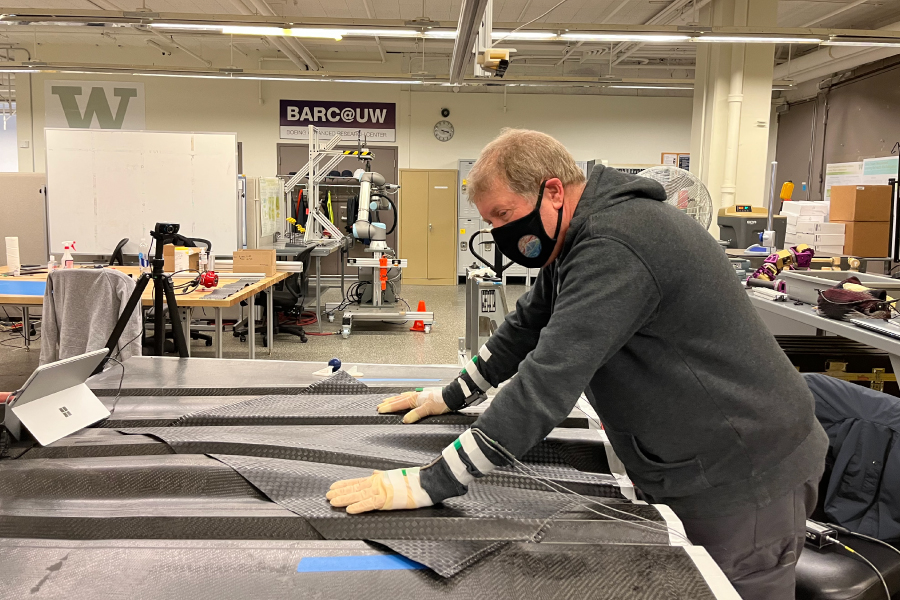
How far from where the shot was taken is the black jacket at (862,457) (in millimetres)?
1578

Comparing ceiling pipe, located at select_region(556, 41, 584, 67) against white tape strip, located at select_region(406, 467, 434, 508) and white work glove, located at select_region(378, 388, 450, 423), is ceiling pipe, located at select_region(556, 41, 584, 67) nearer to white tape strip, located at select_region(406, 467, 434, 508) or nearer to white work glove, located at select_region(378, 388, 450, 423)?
white work glove, located at select_region(378, 388, 450, 423)

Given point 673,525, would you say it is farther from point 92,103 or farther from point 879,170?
point 92,103

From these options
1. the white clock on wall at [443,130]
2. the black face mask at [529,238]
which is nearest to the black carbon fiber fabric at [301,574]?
the black face mask at [529,238]

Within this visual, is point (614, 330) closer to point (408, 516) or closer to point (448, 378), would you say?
point (408, 516)

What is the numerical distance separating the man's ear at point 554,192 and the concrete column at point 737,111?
21.6 ft

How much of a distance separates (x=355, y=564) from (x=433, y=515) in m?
0.18

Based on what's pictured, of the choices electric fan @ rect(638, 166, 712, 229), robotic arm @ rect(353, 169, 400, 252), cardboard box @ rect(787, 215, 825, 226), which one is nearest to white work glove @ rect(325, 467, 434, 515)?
electric fan @ rect(638, 166, 712, 229)

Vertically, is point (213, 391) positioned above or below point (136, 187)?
below

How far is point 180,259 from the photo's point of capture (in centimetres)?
486

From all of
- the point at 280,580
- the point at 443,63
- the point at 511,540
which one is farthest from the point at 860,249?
the point at 443,63

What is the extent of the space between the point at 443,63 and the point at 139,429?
33.2 feet

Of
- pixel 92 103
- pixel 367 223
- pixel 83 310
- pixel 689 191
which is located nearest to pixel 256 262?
pixel 367 223

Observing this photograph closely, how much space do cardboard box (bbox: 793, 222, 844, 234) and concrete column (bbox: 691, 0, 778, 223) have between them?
2.09 meters

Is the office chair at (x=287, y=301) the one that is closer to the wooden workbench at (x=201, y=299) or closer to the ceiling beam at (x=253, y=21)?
the wooden workbench at (x=201, y=299)
